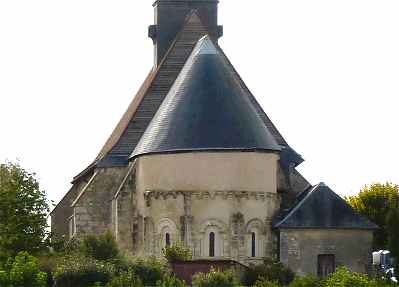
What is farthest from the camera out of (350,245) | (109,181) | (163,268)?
(109,181)

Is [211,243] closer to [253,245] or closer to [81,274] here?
[253,245]

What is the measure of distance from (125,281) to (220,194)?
15100 mm

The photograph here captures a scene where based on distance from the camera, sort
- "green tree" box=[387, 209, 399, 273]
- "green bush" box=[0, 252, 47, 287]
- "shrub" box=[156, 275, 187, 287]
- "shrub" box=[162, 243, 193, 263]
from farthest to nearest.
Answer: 1. "green tree" box=[387, 209, 399, 273]
2. "shrub" box=[162, 243, 193, 263]
3. "green bush" box=[0, 252, 47, 287]
4. "shrub" box=[156, 275, 187, 287]

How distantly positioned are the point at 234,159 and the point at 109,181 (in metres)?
7.16

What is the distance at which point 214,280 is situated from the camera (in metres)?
75.9

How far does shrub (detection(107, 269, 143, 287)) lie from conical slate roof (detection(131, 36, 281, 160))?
504 inches

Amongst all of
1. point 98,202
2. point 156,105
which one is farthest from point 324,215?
point 98,202

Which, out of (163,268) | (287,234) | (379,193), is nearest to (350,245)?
(287,234)

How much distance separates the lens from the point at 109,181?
9494 centimetres

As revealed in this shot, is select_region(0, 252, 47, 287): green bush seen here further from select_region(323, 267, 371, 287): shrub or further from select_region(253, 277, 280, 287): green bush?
select_region(323, 267, 371, 287): shrub

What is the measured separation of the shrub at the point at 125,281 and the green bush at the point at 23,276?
2306 millimetres

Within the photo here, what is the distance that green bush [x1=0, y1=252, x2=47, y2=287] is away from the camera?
75250 mm

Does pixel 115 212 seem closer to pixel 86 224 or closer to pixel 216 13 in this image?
pixel 86 224

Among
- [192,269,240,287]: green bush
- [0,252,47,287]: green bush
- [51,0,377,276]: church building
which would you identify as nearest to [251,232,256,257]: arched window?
[51,0,377,276]: church building
